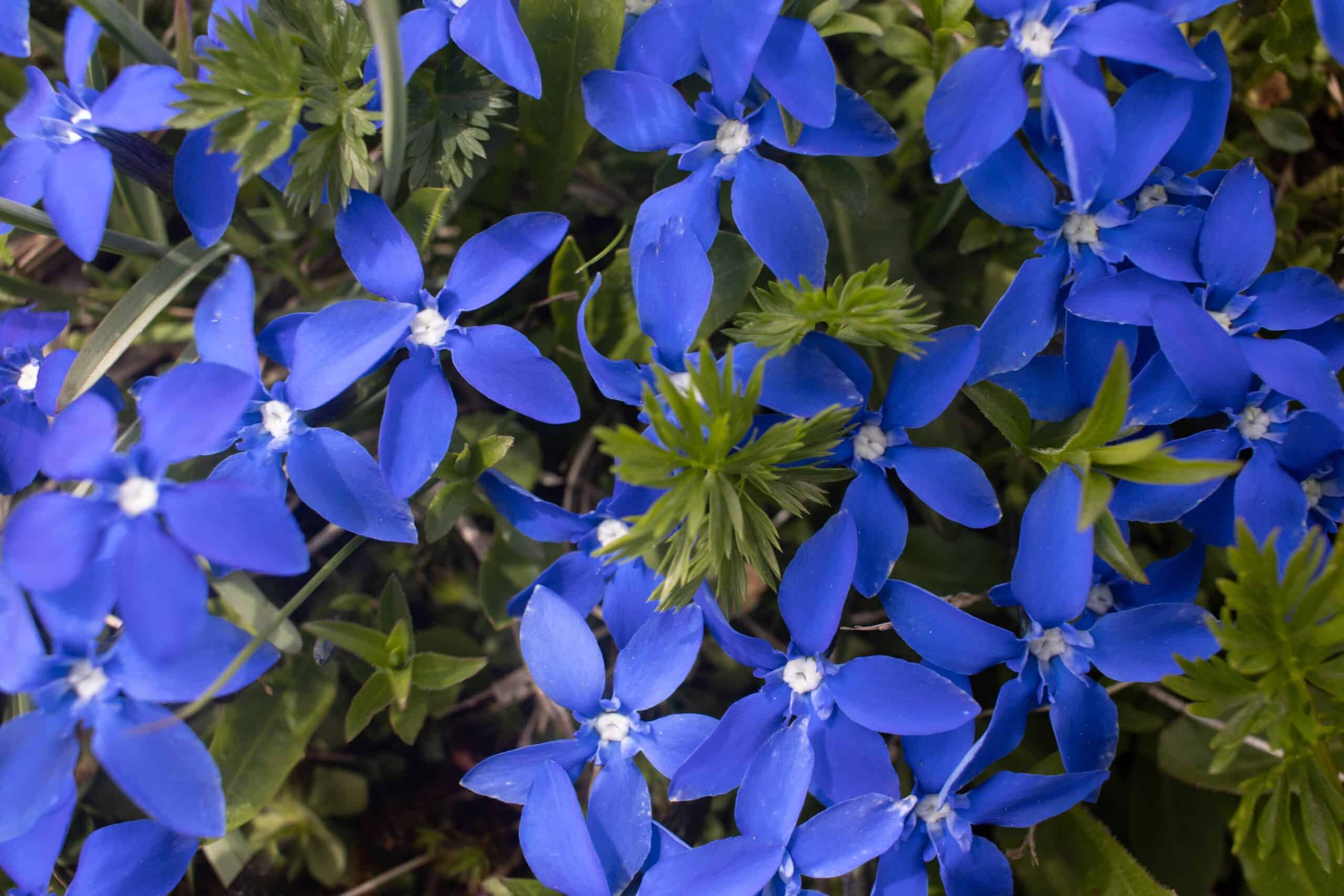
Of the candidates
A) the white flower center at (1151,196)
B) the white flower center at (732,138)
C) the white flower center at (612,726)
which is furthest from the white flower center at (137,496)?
the white flower center at (1151,196)

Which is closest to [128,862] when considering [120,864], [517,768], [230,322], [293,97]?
[120,864]

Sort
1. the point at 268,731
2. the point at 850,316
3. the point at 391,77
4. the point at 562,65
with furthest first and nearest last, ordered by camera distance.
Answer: the point at 268,731
the point at 562,65
the point at 850,316
the point at 391,77

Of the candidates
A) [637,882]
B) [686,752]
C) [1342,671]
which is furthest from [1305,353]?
[637,882]

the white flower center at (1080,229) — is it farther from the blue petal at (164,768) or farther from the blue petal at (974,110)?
the blue petal at (164,768)

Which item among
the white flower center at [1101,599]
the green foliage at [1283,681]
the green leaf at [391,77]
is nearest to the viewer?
the green leaf at [391,77]

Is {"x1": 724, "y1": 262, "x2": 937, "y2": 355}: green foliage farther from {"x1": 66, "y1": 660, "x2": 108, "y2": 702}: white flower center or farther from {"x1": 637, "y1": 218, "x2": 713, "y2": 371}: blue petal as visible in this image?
{"x1": 66, "y1": 660, "x2": 108, "y2": 702}: white flower center

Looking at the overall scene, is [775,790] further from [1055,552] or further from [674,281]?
[674,281]

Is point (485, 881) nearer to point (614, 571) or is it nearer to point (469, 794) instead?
point (469, 794)
